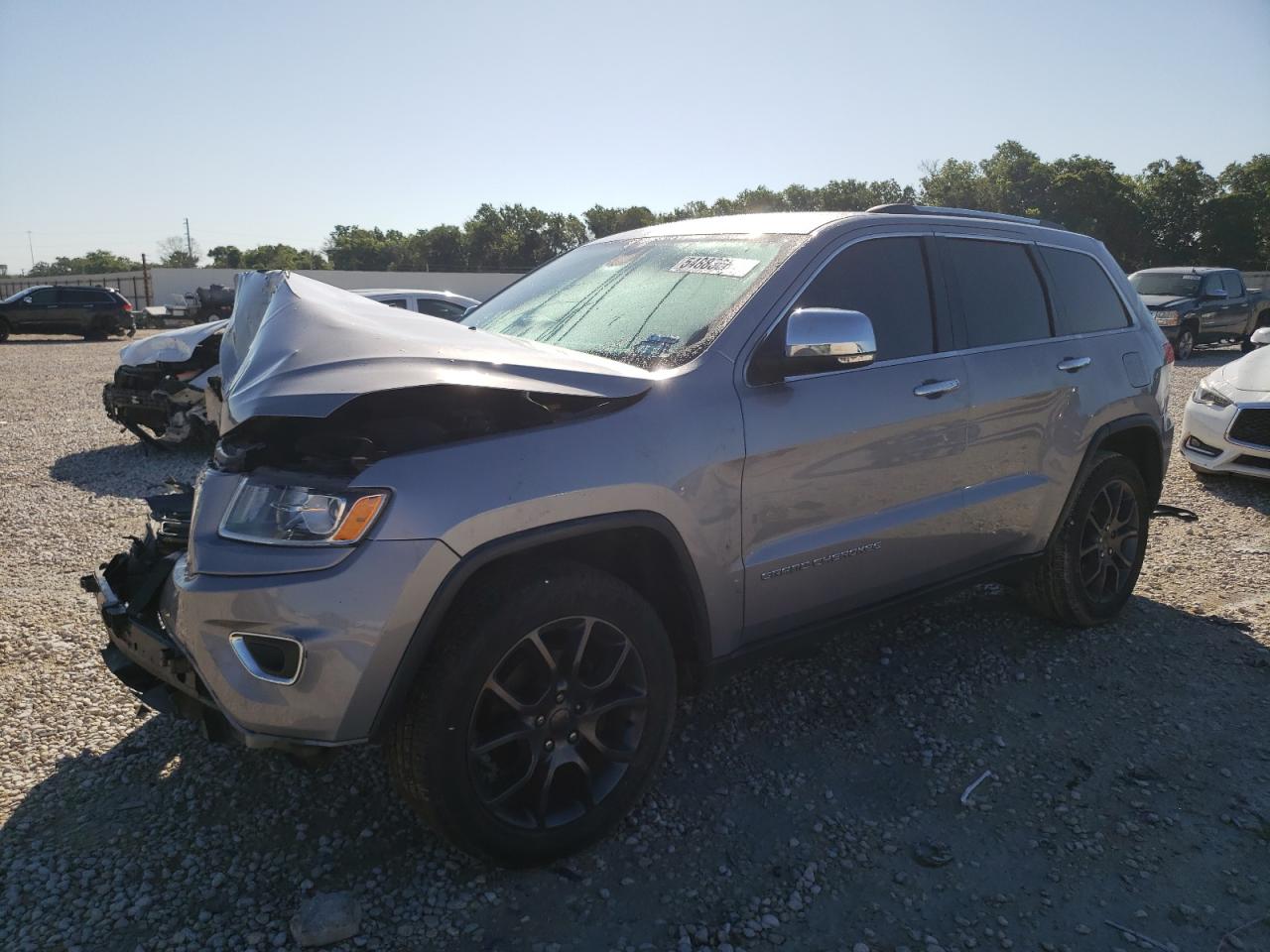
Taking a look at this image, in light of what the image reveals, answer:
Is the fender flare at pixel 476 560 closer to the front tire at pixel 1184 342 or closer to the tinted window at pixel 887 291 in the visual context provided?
the tinted window at pixel 887 291

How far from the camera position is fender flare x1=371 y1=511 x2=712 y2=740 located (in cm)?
223

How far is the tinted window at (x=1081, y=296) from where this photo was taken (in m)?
4.13

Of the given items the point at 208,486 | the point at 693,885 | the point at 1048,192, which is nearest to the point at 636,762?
the point at 693,885

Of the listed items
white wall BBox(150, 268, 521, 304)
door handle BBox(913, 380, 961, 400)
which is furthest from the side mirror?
white wall BBox(150, 268, 521, 304)

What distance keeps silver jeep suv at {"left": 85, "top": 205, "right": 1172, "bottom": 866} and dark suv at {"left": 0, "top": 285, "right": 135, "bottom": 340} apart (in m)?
27.3

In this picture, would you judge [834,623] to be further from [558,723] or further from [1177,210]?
[1177,210]

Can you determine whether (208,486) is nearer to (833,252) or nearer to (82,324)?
(833,252)

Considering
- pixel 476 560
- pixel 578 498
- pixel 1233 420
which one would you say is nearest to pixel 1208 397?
pixel 1233 420

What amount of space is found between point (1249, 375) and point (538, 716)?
7299 millimetres

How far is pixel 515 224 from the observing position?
7712 cm

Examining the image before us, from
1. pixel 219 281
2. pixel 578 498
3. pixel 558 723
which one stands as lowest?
pixel 558 723

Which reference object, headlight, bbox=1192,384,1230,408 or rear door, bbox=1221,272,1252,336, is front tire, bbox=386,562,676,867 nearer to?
headlight, bbox=1192,384,1230,408

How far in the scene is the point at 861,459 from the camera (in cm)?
309

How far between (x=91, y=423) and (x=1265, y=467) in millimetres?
12193
